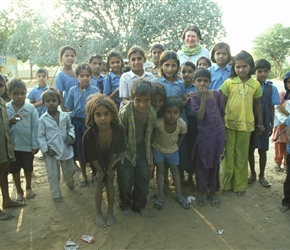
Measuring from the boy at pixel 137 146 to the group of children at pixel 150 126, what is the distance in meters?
0.01

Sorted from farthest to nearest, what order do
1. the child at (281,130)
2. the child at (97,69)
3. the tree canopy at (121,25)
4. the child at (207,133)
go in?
the tree canopy at (121,25) < the child at (97,69) < the child at (281,130) < the child at (207,133)

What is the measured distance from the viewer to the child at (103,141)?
2691 mm

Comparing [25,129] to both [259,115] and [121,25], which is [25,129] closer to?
[259,115]

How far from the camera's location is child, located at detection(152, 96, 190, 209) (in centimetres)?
303

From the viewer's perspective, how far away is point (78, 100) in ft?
12.0

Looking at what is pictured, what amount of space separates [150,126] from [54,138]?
1.27 m

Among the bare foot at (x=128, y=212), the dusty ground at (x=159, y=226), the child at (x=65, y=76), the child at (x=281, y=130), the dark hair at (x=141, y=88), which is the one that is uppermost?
the child at (x=65, y=76)

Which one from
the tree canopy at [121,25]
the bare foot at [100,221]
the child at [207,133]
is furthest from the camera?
the tree canopy at [121,25]

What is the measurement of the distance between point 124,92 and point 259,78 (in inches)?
78.4

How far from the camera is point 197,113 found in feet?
10.5

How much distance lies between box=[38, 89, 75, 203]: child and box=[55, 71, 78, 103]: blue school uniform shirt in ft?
1.88

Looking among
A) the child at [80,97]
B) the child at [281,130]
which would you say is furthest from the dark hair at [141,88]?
the child at [281,130]

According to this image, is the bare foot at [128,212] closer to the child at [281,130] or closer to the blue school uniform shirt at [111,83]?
the blue school uniform shirt at [111,83]

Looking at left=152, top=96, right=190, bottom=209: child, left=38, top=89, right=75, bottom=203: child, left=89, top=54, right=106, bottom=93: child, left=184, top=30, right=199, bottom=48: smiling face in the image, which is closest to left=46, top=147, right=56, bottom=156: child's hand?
left=38, top=89, right=75, bottom=203: child
